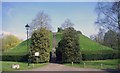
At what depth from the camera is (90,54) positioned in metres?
38.2

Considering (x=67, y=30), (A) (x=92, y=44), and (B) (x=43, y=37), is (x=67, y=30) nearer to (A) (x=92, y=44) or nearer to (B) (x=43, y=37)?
(B) (x=43, y=37)

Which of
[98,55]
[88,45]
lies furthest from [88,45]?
[98,55]

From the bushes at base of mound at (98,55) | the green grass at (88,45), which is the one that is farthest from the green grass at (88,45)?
the bushes at base of mound at (98,55)

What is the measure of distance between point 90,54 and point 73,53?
6388mm

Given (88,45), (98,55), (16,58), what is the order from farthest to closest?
(88,45) < (16,58) < (98,55)

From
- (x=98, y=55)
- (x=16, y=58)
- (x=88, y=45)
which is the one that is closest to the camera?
(x=98, y=55)

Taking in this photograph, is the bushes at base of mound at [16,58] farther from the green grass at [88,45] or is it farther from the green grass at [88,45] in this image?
the green grass at [88,45]

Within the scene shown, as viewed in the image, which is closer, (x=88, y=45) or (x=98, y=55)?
(x=98, y=55)

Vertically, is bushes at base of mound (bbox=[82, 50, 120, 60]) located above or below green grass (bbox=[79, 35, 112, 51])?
below

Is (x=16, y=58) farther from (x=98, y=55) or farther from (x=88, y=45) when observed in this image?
(x=88, y=45)

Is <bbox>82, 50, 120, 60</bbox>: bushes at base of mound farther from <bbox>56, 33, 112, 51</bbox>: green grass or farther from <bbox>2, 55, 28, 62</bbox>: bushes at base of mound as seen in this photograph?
<bbox>2, 55, 28, 62</bbox>: bushes at base of mound

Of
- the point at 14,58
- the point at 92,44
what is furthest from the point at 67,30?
the point at 92,44

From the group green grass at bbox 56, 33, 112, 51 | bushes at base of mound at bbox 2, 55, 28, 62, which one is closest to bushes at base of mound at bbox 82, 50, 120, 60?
green grass at bbox 56, 33, 112, 51

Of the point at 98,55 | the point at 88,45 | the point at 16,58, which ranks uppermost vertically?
the point at 88,45
